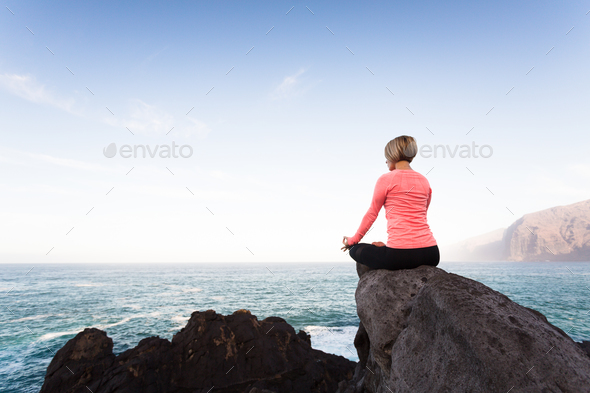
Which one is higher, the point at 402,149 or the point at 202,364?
the point at 402,149

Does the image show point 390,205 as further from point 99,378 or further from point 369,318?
point 99,378

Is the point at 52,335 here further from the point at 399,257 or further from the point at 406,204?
the point at 406,204

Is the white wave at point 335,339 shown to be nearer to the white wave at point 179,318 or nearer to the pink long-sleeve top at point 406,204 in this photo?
the white wave at point 179,318

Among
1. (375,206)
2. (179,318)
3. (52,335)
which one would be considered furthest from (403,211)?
(52,335)

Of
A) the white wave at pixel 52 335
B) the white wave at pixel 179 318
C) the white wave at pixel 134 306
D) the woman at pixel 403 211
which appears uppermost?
the woman at pixel 403 211

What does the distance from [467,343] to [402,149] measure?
2771 millimetres

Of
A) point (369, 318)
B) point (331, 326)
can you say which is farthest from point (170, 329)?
point (369, 318)

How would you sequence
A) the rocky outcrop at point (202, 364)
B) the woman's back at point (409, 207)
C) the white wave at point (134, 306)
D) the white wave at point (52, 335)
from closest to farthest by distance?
the woman's back at point (409, 207), the rocky outcrop at point (202, 364), the white wave at point (52, 335), the white wave at point (134, 306)

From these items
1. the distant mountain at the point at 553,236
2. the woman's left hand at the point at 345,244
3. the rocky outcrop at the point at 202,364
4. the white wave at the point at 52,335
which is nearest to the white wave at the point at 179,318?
the white wave at the point at 52,335

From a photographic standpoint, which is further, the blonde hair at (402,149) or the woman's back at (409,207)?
the blonde hair at (402,149)

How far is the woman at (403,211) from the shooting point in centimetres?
438

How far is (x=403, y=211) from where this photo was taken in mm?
4406

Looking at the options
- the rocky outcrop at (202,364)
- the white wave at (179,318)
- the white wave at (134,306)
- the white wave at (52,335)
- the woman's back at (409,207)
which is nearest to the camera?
the woman's back at (409,207)

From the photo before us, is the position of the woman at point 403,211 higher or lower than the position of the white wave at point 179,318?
higher
